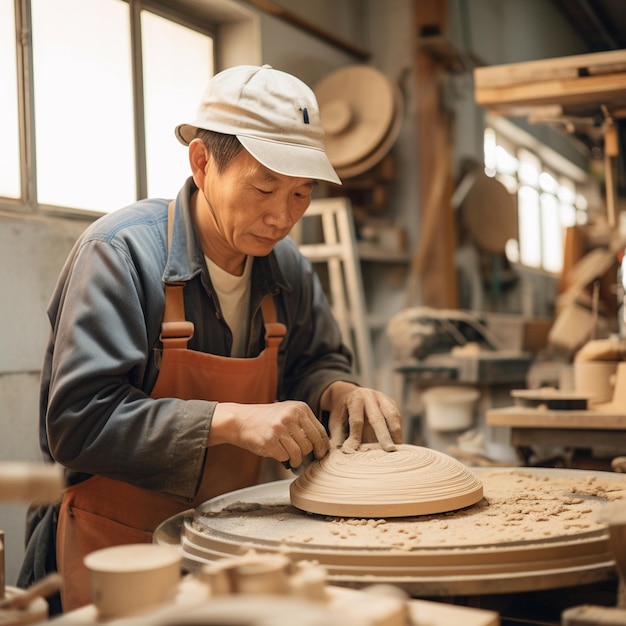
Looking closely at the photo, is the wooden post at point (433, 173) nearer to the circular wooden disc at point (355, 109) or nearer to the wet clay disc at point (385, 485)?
the circular wooden disc at point (355, 109)

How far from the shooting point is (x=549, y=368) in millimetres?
5086

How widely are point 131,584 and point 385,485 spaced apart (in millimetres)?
792

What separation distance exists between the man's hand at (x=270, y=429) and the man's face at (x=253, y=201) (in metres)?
0.56

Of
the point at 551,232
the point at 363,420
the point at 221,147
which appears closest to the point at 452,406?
the point at 363,420

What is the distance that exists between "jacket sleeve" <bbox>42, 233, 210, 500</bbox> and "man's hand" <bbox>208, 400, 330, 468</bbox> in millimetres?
41

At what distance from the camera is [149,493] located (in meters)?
2.31

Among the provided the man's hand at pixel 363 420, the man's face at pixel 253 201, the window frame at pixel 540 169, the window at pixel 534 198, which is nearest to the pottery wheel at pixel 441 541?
the man's hand at pixel 363 420

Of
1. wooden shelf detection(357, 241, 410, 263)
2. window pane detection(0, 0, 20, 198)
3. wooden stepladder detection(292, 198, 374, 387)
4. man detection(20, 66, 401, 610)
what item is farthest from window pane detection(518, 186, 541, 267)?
man detection(20, 66, 401, 610)

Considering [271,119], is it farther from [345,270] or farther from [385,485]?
[345,270]

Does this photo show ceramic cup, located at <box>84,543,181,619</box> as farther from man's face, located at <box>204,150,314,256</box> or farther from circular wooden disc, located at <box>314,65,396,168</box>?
circular wooden disc, located at <box>314,65,396,168</box>

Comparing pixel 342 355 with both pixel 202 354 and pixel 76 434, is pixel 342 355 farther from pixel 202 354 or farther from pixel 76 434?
pixel 76 434

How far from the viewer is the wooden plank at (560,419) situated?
3.09 metres

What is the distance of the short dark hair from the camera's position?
2309mm

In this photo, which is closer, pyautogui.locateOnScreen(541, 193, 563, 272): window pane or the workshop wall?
the workshop wall
